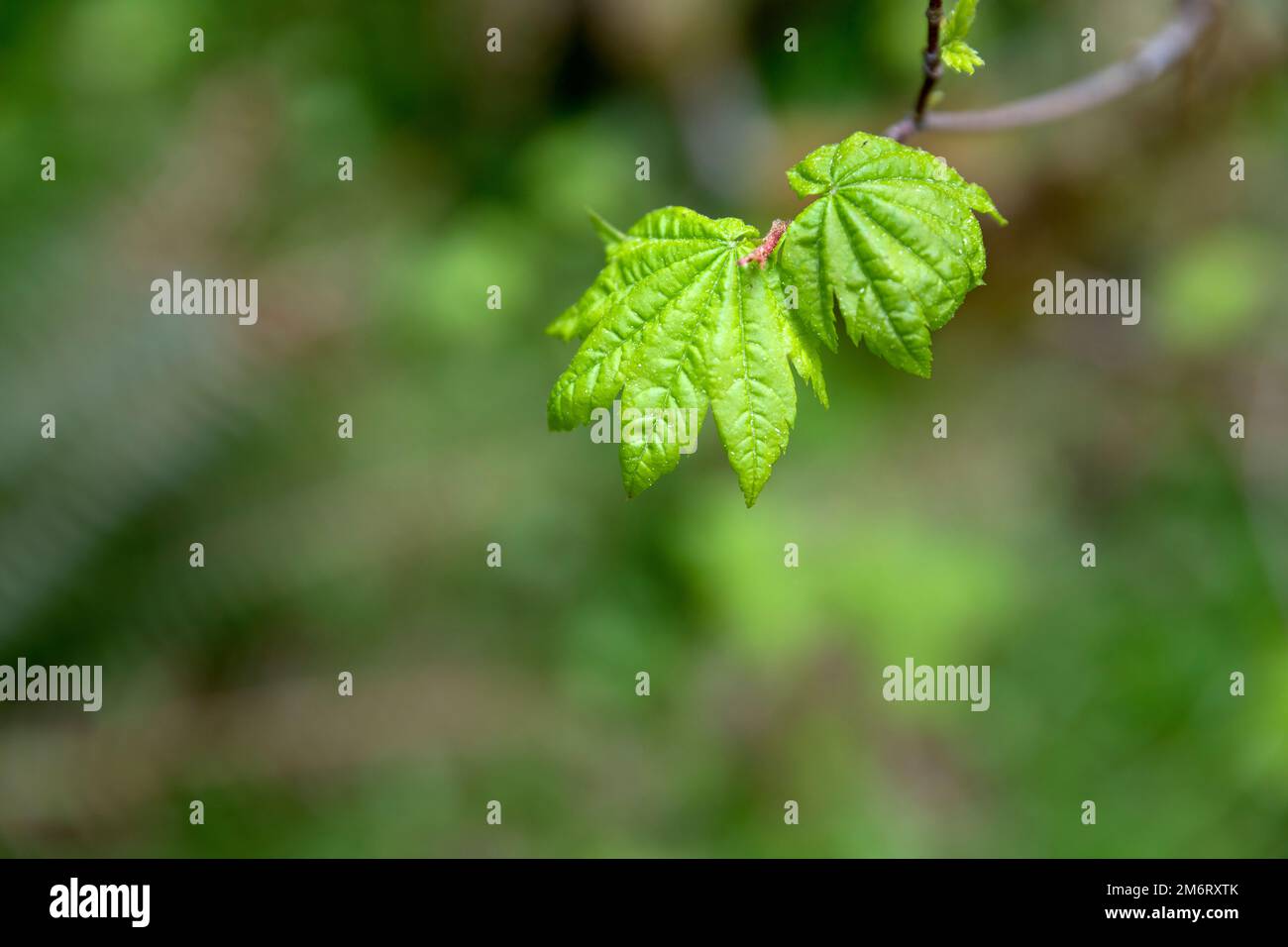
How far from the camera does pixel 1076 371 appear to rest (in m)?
4.49

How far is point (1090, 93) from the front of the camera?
8.10ft

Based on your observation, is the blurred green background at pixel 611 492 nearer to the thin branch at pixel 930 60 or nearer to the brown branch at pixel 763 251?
the thin branch at pixel 930 60

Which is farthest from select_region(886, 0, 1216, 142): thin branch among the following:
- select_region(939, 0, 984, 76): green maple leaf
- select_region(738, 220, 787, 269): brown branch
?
select_region(738, 220, 787, 269): brown branch

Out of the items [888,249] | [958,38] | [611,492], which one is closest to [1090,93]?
[958,38]

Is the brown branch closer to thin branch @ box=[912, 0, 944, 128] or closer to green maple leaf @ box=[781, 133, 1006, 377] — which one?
green maple leaf @ box=[781, 133, 1006, 377]

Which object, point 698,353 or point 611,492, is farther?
point 611,492

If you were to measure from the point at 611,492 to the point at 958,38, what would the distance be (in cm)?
290

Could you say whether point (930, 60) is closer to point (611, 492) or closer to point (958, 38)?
point (958, 38)

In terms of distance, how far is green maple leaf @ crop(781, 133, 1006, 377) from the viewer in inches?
57.4

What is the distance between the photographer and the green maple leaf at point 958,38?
1.49 metres

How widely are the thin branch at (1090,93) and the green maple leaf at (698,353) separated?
396 mm

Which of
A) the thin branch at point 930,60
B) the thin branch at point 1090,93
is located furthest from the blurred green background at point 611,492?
the thin branch at point 930,60

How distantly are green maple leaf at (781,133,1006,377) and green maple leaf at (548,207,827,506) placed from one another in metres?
0.07

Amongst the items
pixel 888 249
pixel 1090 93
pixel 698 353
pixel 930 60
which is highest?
pixel 1090 93
